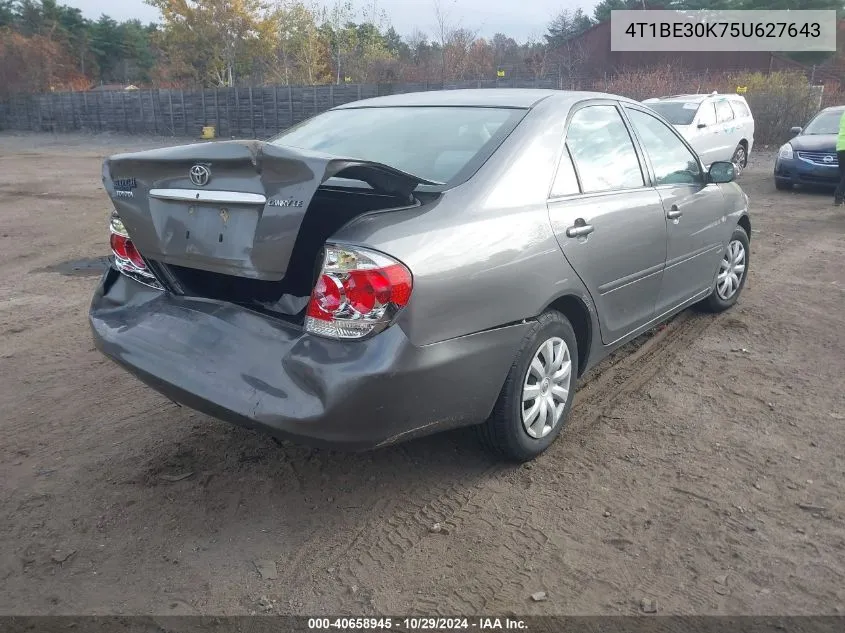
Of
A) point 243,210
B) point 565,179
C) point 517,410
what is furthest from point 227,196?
point 565,179

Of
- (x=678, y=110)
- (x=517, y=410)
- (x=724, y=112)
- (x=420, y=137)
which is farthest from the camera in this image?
(x=724, y=112)

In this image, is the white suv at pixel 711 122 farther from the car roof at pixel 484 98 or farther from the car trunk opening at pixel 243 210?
the car trunk opening at pixel 243 210

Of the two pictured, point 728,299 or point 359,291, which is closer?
point 359,291

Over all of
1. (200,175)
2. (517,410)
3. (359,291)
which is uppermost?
(200,175)

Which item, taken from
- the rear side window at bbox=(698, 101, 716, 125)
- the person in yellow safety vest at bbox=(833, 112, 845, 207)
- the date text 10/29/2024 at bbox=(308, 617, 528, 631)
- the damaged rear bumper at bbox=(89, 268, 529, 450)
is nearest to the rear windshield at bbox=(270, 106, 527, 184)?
the damaged rear bumper at bbox=(89, 268, 529, 450)

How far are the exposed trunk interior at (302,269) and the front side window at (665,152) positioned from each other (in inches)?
83.0

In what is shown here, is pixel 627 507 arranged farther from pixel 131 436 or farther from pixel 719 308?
pixel 719 308

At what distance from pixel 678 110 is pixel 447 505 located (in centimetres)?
1167

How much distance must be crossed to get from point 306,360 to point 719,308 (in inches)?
160

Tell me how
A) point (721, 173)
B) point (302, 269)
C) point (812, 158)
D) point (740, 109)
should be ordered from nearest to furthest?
1. point (302, 269)
2. point (721, 173)
3. point (812, 158)
4. point (740, 109)

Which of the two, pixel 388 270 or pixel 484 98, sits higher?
pixel 484 98

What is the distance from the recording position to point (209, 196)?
2820 mm

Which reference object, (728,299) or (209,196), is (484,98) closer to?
(209,196)

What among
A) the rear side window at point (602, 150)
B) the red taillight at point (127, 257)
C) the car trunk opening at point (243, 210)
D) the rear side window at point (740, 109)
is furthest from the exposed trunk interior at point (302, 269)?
the rear side window at point (740, 109)
